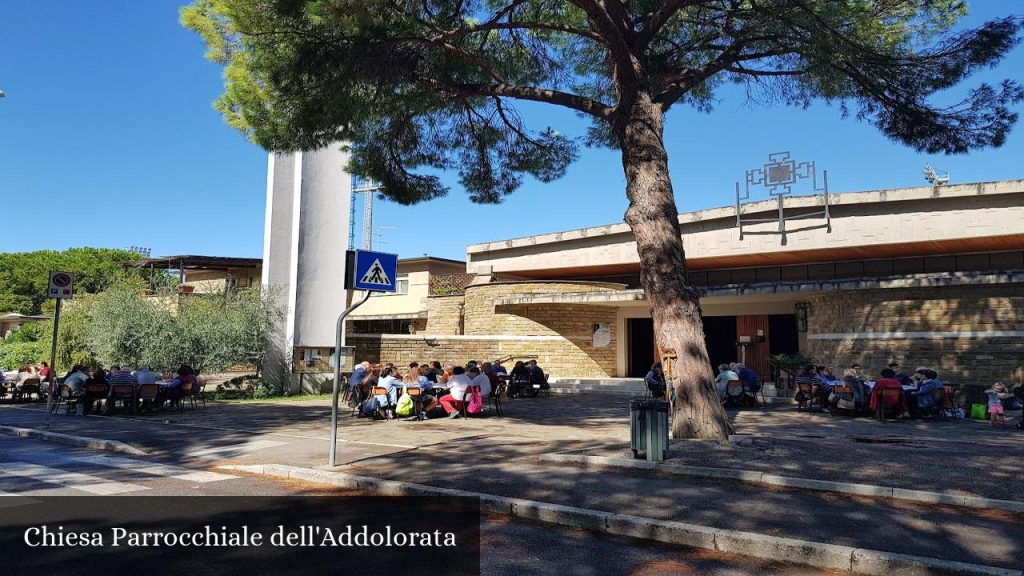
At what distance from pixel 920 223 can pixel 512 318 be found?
14.2 m

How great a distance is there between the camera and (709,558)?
479 cm


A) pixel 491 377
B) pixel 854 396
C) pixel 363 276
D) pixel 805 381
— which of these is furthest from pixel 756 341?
pixel 363 276

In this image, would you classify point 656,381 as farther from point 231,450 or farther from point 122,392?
point 122,392

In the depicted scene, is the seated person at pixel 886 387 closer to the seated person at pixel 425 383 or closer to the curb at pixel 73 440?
the seated person at pixel 425 383

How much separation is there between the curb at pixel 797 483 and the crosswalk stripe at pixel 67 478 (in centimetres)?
468

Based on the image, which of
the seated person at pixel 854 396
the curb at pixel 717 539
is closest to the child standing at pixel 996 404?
the seated person at pixel 854 396

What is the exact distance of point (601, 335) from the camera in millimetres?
26281

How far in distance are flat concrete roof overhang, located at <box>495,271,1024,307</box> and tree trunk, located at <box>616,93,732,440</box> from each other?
34.1 feet

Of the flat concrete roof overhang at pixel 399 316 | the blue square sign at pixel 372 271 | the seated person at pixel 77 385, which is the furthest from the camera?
the flat concrete roof overhang at pixel 399 316

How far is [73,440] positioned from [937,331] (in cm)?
1855

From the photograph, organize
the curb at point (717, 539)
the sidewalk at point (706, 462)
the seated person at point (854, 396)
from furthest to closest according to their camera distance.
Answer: the seated person at point (854, 396) → the sidewalk at point (706, 462) → the curb at point (717, 539)

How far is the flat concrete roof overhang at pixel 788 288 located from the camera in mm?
16188

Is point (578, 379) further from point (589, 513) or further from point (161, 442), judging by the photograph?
point (589, 513)

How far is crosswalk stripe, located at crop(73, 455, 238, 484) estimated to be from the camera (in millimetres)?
7594
